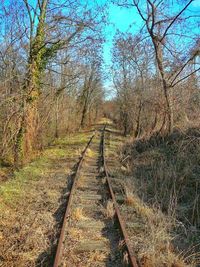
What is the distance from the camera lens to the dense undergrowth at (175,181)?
7207 mm

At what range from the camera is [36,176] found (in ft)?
41.0

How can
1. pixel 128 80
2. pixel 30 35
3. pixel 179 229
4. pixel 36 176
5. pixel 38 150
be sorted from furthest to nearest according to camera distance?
pixel 128 80 → pixel 38 150 → pixel 30 35 → pixel 36 176 → pixel 179 229

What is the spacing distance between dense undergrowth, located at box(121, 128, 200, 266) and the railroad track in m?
1.00

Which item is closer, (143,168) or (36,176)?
(36,176)

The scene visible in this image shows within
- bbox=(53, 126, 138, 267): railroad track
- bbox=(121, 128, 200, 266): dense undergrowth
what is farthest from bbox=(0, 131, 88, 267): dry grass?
Result: bbox=(121, 128, 200, 266): dense undergrowth

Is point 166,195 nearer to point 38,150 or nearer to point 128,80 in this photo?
point 38,150

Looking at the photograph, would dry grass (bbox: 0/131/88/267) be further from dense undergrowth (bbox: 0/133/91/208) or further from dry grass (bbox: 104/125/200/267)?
dry grass (bbox: 104/125/200/267)

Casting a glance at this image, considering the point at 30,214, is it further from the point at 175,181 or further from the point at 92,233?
the point at 175,181

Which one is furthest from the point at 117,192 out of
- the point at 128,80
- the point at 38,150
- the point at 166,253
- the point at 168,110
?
the point at 128,80

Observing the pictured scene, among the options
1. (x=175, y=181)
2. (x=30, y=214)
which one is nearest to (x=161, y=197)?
(x=175, y=181)

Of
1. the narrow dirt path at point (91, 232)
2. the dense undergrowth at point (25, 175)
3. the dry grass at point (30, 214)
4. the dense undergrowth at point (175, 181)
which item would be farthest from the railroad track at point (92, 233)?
the dense undergrowth at point (25, 175)

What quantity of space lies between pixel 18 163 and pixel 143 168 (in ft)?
16.4

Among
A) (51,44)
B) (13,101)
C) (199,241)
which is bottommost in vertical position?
(199,241)

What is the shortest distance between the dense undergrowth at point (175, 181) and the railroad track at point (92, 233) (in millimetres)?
1001
